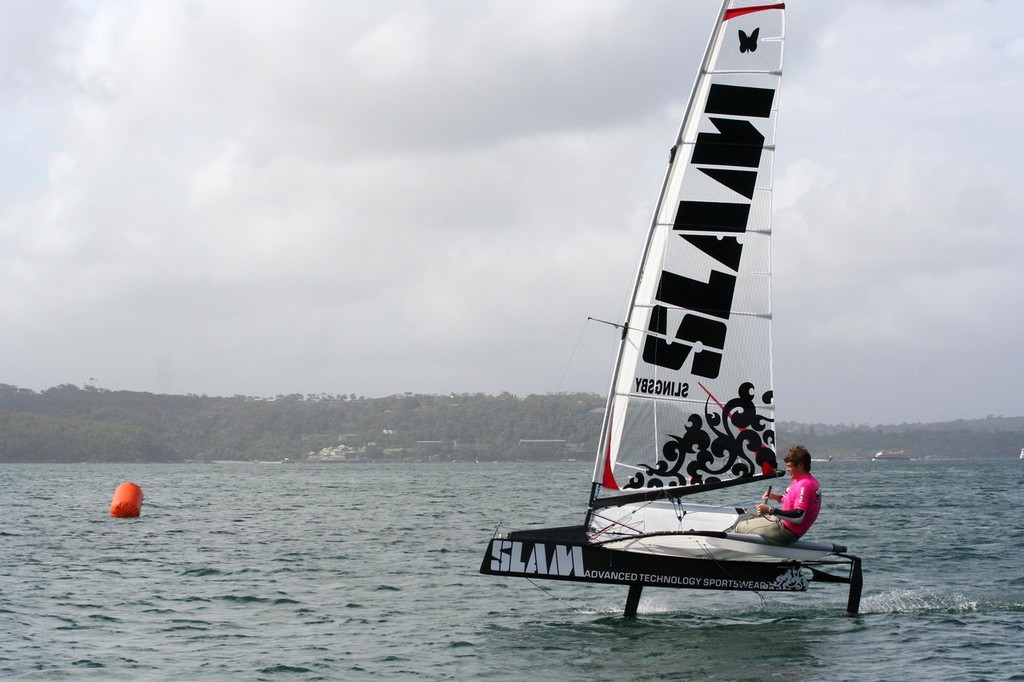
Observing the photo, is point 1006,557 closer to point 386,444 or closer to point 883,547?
point 883,547

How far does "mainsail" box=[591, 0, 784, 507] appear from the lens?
47.1ft

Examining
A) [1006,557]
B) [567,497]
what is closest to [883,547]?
[1006,557]

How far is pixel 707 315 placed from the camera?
1448 centimetres

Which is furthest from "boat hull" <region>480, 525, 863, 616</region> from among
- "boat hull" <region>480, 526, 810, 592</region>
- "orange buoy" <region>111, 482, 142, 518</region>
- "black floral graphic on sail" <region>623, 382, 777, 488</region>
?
"orange buoy" <region>111, 482, 142, 518</region>

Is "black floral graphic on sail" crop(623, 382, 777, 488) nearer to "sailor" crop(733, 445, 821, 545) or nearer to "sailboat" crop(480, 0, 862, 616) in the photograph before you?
"sailboat" crop(480, 0, 862, 616)

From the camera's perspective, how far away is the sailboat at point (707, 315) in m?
14.4

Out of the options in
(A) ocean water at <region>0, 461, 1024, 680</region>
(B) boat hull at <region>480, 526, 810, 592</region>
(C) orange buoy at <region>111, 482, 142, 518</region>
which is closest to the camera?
(A) ocean water at <region>0, 461, 1024, 680</region>

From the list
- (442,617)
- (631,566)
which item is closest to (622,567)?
(631,566)

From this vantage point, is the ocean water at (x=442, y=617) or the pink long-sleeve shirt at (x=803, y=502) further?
the pink long-sleeve shirt at (x=803, y=502)

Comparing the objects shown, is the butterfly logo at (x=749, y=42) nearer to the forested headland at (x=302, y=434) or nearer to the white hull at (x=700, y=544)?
the white hull at (x=700, y=544)

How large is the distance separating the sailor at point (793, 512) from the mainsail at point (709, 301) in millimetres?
824

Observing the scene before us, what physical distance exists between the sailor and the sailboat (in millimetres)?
738

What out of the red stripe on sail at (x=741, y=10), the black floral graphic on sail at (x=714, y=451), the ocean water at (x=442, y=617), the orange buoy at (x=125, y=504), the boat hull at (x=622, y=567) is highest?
the red stripe on sail at (x=741, y=10)

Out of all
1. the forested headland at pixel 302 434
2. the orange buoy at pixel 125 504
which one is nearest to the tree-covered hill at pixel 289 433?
the forested headland at pixel 302 434
